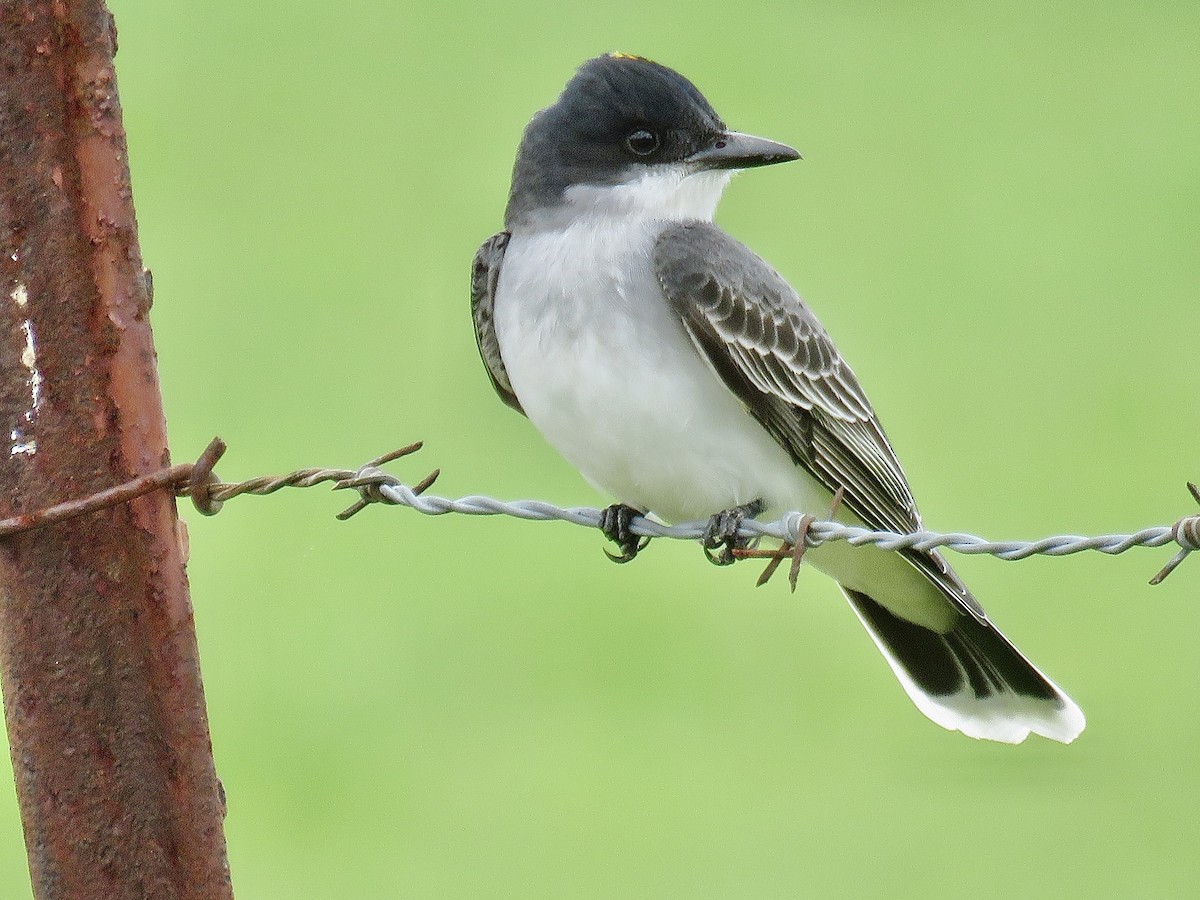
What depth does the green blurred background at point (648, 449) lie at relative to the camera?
5801mm

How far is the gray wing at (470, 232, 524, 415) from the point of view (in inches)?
167

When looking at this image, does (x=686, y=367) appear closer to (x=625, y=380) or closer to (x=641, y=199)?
(x=625, y=380)

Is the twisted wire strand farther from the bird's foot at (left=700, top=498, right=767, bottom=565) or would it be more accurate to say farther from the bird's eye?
the bird's eye

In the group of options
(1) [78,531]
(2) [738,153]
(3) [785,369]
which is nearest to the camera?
(1) [78,531]

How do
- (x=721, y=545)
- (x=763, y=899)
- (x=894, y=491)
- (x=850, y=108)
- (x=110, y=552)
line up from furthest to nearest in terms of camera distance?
1. (x=850, y=108)
2. (x=763, y=899)
3. (x=894, y=491)
4. (x=721, y=545)
5. (x=110, y=552)

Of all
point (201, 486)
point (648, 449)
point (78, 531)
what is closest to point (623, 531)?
point (648, 449)

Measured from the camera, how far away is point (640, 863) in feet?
18.3

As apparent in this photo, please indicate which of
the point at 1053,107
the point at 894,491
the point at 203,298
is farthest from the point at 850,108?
the point at 894,491

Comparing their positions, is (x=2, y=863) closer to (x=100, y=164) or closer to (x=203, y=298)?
(x=203, y=298)

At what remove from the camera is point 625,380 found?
389 cm

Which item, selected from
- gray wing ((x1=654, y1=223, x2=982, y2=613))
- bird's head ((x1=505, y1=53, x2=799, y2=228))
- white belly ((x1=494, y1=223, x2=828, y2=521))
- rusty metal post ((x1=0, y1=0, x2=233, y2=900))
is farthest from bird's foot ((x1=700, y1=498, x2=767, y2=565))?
rusty metal post ((x1=0, y1=0, x2=233, y2=900))

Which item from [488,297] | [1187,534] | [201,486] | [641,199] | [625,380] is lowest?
[1187,534]

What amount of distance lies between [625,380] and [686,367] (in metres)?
0.15

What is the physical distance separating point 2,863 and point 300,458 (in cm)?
183
